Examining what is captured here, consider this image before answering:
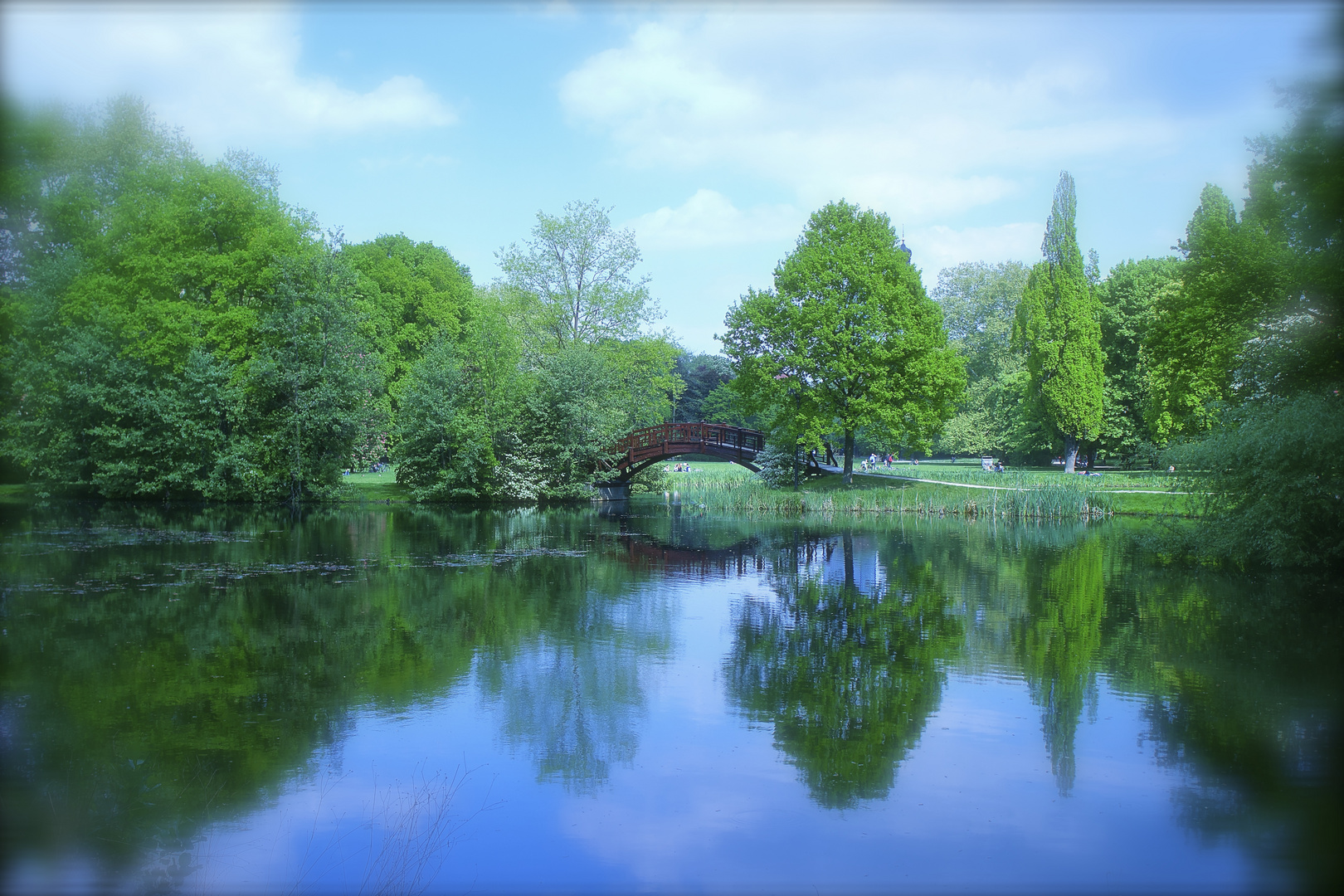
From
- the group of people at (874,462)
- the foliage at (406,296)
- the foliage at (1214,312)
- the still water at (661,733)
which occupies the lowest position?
the still water at (661,733)

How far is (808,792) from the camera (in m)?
7.28

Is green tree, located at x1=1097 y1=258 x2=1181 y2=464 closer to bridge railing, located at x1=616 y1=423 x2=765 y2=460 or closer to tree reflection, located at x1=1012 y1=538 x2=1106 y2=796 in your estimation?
bridge railing, located at x1=616 y1=423 x2=765 y2=460

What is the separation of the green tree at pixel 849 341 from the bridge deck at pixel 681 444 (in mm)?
2434

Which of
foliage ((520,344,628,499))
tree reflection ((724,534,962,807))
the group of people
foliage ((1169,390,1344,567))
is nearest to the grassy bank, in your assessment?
foliage ((520,344,628,499))

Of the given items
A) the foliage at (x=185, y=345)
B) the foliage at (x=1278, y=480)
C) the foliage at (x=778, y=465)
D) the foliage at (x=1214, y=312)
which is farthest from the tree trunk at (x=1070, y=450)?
the foliage at (x=185, y=345)

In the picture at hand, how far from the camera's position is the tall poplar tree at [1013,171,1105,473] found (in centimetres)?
3994

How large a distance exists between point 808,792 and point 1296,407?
14.2 m

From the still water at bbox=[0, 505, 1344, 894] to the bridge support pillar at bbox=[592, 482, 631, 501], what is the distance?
19.3 meters

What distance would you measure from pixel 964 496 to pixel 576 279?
20.3 meters

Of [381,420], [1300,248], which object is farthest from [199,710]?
[381,420]

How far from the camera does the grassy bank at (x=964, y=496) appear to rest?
2891 cm

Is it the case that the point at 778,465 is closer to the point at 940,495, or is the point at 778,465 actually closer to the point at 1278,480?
the point at 940,495

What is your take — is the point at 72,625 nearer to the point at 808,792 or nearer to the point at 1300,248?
the point at 808,792

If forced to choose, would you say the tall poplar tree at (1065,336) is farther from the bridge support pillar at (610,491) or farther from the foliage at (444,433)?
the foliage at (444,433)
